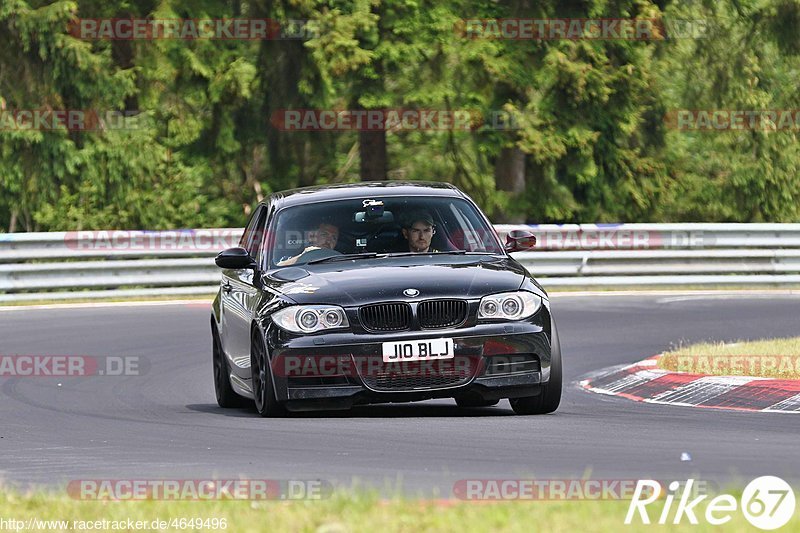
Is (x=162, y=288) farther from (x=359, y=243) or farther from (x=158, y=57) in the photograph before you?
(x=359, y=243)

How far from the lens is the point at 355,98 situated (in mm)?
28422

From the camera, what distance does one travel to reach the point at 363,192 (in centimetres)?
1181

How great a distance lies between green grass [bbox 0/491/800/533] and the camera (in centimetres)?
602

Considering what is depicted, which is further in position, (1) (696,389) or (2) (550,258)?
(2) (550,258)

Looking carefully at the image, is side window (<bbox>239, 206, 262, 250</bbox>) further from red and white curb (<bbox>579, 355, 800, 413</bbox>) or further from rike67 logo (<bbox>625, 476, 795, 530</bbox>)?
rike67 logo (<bbox>625, 476, 795, 530</bbox>)

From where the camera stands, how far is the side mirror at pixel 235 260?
37.8 feet

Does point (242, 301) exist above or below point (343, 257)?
below

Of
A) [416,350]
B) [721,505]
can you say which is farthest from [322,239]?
[721,505]

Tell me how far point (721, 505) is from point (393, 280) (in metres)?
4.21

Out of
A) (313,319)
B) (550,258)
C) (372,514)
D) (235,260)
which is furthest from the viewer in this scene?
(550,258)

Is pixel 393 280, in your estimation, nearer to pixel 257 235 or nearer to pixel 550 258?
pixel 257 235

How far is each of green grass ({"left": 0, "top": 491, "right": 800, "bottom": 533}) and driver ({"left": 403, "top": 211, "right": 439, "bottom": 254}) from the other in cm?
464

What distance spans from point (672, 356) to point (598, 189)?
57.3ft

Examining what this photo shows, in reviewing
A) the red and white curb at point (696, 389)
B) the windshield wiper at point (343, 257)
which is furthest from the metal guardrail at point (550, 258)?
the windshield wiper at point (343, 257)
